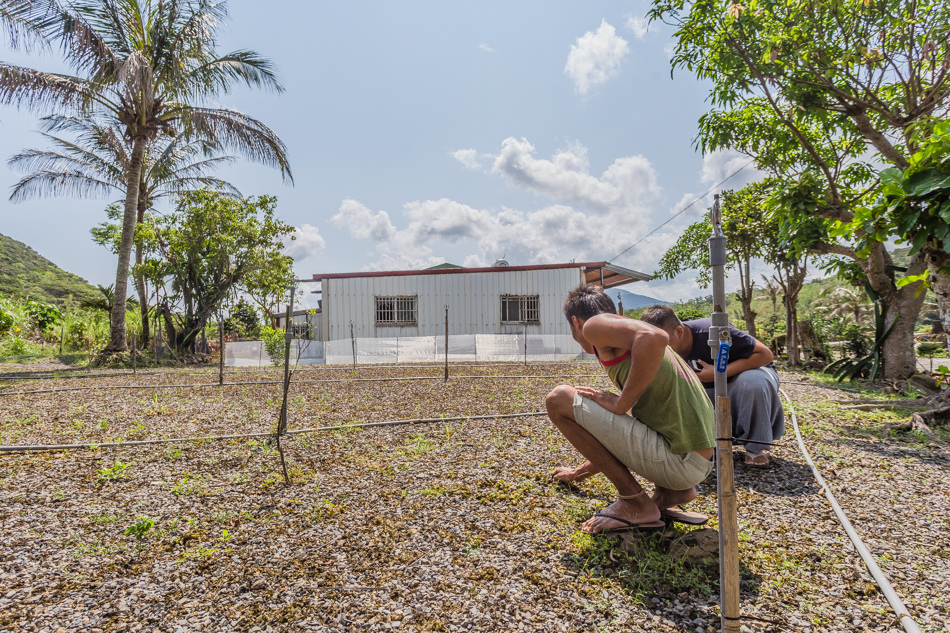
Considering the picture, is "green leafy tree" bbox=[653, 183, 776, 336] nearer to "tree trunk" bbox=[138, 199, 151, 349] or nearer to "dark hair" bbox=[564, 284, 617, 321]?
"dark hair" bbox=[564, 284, 617, 321]

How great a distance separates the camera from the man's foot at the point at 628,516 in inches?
76.0

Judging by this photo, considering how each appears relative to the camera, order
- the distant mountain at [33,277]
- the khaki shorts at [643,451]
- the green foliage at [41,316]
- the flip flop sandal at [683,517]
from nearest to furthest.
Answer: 1. the khaki shorts at [643,451]
2. the flip flop sandal at [683,517]
3. the green foliage at [41,316]
4. the distant mountain at [33,277]

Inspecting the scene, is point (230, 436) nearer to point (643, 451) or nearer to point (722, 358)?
point (643, 451)

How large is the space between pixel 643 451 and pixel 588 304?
0.65m

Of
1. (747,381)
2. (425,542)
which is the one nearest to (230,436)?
(425,542)

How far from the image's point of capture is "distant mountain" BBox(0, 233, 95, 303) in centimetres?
2820

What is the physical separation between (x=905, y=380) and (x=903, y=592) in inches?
246

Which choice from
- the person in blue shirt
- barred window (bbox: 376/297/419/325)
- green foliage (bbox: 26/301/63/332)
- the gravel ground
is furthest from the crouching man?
green foliage (bbox: 26/301/63/332)

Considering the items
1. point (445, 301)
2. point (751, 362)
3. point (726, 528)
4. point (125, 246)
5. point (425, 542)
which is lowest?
point (425, 542)

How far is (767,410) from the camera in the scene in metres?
2.80

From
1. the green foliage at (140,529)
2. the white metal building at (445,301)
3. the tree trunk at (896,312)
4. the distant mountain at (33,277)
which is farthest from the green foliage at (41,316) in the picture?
the tree trunk at (896,312)

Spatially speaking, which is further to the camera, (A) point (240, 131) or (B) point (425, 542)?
(A) point (240, 131)

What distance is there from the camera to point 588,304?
206 cm

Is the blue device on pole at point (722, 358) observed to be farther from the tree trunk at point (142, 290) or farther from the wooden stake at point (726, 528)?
the tree trunk at point (142, 290)
